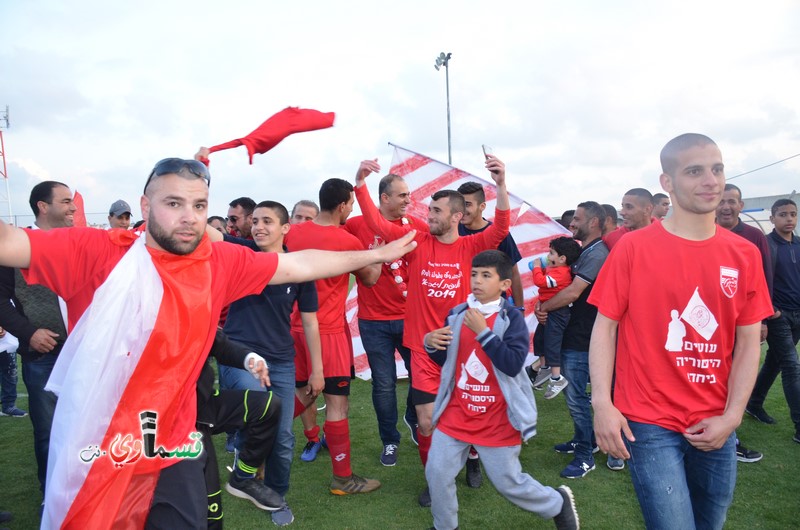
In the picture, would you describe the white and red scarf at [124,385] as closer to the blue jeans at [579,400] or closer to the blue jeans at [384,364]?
the blue jeans at [384,364]

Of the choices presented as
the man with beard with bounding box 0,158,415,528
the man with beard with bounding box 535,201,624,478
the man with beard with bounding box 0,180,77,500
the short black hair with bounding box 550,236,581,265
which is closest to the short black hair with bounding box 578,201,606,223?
the man with beard with bounding box 535,201,624,478

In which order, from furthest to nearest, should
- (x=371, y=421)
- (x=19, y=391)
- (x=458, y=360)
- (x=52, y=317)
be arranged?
(x=19, y=391) → (x=371, y=421) → (x=52, y=317) → (x=458, y=360)

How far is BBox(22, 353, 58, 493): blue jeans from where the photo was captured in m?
4.41

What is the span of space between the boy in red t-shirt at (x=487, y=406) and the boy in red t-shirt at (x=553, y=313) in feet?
5.87

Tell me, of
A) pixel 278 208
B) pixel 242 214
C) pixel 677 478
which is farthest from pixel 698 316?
pixel 242 214

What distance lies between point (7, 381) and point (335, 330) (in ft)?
17.7

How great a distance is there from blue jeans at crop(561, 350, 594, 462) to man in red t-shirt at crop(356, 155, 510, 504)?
121 cm

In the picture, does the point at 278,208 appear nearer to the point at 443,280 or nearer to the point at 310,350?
the point at 310,350

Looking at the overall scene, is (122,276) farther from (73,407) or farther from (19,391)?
(19,391)

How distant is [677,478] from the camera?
2.62 m

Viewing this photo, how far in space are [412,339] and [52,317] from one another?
2825mm

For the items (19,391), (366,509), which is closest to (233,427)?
(366,509)

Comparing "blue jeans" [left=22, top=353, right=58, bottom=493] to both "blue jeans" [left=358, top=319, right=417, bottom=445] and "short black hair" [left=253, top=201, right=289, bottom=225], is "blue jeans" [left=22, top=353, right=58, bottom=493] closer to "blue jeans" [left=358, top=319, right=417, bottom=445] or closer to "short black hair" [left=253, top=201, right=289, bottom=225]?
"short black hair" [left=253, top=201, right=289, bottom=225]

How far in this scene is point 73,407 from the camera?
93.7 inches
